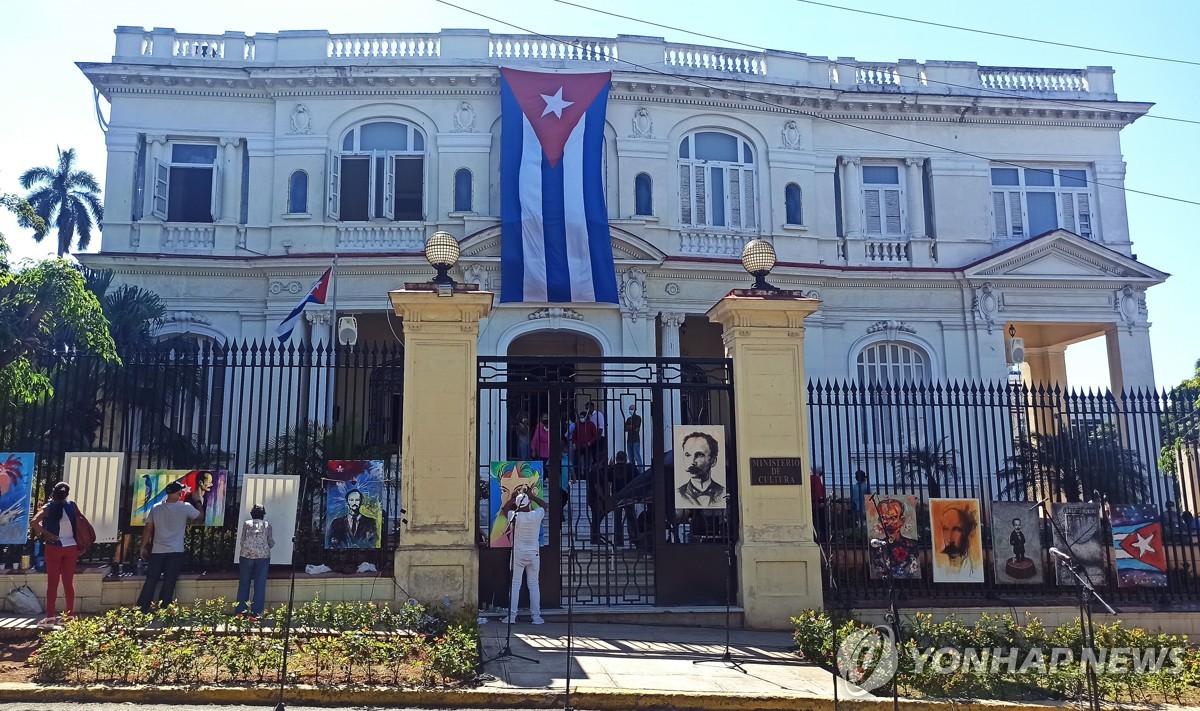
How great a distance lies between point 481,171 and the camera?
2027 cm

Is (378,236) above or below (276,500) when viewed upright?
above

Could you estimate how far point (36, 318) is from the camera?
11.0 m

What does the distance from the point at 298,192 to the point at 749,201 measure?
10314mm

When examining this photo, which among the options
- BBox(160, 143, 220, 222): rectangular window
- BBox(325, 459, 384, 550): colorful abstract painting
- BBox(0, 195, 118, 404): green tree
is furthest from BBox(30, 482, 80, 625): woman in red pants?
BBox(160, 143, 220, 222): rectangular window

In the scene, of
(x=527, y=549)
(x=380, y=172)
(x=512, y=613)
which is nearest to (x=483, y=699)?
(x=512, y=613)

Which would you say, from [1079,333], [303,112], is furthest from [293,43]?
[1079,333]

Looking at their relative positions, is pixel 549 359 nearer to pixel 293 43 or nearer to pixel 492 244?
pixel 492 244

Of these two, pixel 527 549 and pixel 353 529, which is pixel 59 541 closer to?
pixel 353 529

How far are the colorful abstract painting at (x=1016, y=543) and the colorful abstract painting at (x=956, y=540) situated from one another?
257 mm

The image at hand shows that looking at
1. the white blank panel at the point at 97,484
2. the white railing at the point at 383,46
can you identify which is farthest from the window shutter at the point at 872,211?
the white blank panel at the point at 97,484

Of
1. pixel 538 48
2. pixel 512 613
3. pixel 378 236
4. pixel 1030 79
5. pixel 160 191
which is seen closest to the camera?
pixel 512 613

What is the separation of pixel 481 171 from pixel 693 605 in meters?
12.3

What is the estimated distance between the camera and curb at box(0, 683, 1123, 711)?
Answer: 283 inches

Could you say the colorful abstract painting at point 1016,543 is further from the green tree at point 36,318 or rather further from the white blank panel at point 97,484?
the green tree at point 36,318
